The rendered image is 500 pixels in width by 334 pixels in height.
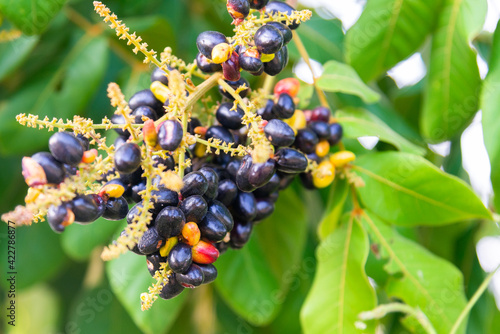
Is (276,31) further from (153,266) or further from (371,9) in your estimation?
(371,9)

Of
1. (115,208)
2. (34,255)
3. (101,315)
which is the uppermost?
(115,208)

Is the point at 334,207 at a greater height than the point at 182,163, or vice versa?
→ the point at 182,163

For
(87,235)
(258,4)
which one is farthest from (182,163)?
(87,235)

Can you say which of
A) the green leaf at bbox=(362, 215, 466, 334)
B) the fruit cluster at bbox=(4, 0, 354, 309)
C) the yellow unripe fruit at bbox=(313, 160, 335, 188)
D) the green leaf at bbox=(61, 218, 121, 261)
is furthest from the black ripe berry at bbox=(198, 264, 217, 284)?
the green leaf at bbox=(61, 218, 121, 261)

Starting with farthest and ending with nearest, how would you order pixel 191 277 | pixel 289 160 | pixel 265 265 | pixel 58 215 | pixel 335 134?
pixel 265 265, pixel 335 134, pixel 289 160, pixel 191 277, pixel 58 215

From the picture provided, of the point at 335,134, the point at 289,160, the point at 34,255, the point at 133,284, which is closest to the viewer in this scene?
the point at 289,160

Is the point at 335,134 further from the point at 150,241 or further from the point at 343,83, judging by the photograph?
the point at 150,241

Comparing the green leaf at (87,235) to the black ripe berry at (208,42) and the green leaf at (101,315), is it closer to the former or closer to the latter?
the green leaf at (101,315)

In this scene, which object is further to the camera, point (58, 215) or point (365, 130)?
point (365, 130)
